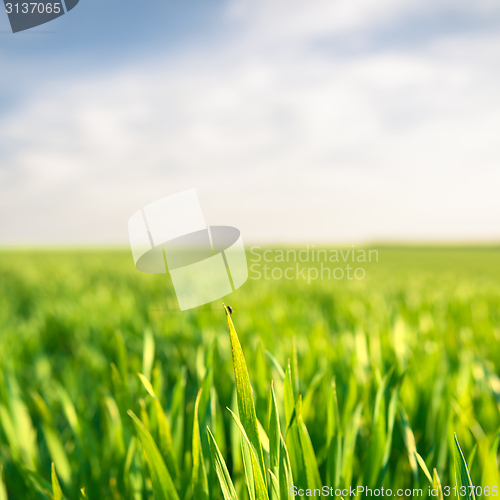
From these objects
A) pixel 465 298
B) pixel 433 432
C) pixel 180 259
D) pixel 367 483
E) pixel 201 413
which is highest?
pixel 180 259

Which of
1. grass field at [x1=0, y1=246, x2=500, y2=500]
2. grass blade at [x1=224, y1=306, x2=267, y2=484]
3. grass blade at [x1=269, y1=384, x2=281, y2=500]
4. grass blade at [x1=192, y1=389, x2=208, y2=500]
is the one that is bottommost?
grass field at [x1=0, y1=246, x2=500, y2=500]

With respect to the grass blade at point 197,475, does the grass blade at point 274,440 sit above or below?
above

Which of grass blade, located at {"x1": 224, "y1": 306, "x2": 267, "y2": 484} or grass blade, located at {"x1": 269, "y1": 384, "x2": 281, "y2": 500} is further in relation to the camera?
grass blade, located at {"x1": 269, "y1": 384, "x2": 281, "y2": 500}

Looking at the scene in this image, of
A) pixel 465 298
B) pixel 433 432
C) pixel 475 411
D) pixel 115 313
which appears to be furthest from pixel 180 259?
pixel 465 298

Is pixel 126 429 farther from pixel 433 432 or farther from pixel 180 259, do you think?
pixel 433 432

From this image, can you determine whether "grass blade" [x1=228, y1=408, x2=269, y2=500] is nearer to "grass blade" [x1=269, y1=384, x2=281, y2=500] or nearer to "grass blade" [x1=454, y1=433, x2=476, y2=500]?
"grass blade" [x1=269, y1=384, x2=281, y2=500]

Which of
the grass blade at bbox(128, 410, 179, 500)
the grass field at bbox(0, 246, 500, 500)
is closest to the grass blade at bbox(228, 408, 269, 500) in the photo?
the grass field at bbox(0, 246, 500, 500)

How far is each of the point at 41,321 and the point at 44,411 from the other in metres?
2.02

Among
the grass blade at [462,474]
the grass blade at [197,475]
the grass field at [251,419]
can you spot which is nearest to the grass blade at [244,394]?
the grass field at [251,419]

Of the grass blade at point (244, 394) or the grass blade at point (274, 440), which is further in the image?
the grass blade at point (274, 440)

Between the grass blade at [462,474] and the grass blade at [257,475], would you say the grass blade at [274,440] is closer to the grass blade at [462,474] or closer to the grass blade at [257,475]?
the grass blade at [257,475]

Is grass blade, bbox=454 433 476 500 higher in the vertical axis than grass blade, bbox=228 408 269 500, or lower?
lower

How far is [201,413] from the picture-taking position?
20.9 inches

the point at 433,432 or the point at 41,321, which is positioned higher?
the point at 433,432
